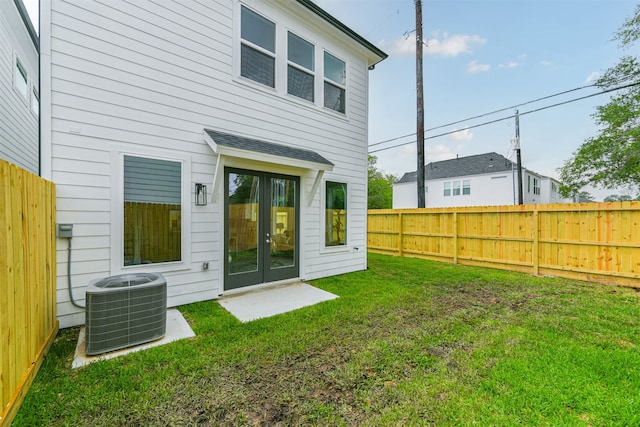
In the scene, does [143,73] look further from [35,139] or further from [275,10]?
[35,139]

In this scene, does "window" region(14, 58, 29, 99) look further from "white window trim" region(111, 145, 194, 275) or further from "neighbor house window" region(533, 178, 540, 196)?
"neighbor house window" region(533, 178, 540, 196)

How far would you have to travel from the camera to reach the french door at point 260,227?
458cm

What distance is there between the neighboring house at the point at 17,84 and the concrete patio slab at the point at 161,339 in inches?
123

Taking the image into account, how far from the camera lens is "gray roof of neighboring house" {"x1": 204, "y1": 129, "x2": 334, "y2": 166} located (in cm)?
407

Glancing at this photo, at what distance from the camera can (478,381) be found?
2.21 meters

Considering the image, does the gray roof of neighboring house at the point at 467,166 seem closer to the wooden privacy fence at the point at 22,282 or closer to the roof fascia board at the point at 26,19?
the roof fascia board at the point at 26,19

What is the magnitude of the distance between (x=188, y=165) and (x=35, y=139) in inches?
277

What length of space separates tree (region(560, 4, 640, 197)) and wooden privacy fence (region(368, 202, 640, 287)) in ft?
31.8

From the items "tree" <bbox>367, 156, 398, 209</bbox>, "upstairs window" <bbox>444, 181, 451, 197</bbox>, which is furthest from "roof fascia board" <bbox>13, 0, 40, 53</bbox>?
"tree" <bbox>367, 156, 398, 209</bbox>

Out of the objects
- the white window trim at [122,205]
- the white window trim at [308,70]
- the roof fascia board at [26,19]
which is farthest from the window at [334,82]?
the roof fascia board at [26,19]

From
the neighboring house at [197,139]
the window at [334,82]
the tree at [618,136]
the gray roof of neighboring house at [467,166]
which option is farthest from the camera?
the gray roof of neighboring house at [467,166]

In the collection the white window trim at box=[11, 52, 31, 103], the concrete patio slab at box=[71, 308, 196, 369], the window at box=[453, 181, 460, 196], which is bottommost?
the concrete patio slab at box=[71, 308, 196, 369]

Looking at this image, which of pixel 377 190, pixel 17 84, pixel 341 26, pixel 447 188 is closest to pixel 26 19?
pixel 17 84

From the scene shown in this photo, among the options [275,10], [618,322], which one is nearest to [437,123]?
[275,10]
